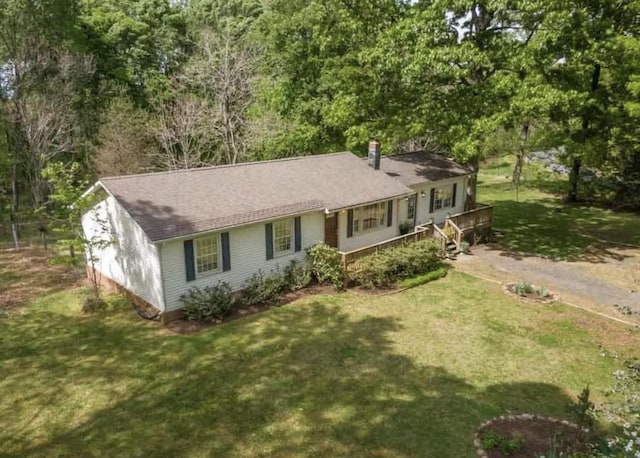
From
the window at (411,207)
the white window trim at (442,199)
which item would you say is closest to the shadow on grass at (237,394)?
the window at (411,207)

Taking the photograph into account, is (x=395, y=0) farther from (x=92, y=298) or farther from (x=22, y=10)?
(x=22, y=10)

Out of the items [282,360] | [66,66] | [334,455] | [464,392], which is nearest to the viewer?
[334,455]

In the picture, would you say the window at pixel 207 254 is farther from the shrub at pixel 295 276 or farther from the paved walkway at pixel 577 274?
the paved walkway at pixel 577 274

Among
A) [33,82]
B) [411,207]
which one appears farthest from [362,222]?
[33,82]

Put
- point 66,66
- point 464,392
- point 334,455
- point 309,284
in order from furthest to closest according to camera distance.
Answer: point 66,66 → point 309,284 → point 464,392 → point 334,455

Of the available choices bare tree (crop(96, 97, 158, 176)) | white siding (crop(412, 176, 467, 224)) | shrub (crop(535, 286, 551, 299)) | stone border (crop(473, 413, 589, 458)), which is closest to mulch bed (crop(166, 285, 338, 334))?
shrub (crop(535, 286, 551, 299))

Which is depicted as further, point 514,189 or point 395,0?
point 514,189

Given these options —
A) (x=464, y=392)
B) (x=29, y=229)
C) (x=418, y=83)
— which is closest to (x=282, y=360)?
(x=464, y=392)

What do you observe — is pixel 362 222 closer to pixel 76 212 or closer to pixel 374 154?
pixel 374 154
